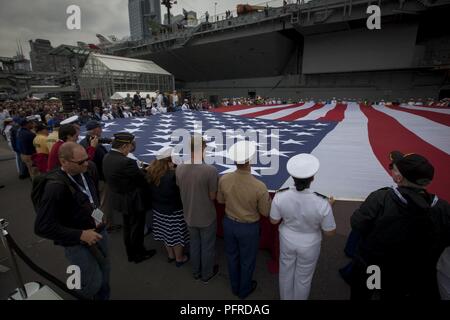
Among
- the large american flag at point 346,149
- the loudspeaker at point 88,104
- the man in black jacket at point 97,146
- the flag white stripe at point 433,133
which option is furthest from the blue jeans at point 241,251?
the loudspeaker at point 88,104

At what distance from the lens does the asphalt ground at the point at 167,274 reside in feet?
7.82

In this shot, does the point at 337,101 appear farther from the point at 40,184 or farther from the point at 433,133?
the point at 40,184

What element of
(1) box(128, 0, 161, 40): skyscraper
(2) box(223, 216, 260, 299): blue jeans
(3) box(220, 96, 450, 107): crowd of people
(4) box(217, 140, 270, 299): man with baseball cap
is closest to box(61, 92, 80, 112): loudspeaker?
(3) box(220, 96, 450, 107): crowd of people

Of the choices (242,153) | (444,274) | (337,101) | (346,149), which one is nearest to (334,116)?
(346,149)

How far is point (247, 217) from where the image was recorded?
211cm

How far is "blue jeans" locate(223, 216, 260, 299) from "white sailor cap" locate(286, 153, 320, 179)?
715mm

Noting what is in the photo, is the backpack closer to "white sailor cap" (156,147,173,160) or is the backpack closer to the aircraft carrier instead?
"white sailor cap" (156,147,173,160)

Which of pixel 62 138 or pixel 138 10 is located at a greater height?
pixel 138 10

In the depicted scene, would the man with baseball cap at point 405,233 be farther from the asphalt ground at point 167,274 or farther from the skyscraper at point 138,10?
the skyscraper at point 138,10

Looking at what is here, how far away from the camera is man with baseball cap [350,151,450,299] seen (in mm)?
1553

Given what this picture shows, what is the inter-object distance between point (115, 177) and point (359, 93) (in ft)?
85.5

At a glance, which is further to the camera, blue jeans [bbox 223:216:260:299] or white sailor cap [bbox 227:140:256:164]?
blue jeans [bbox 223:216:260:299]

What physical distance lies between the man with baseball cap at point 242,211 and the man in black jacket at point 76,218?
1123 mm

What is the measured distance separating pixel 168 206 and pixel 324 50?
25339 mm
